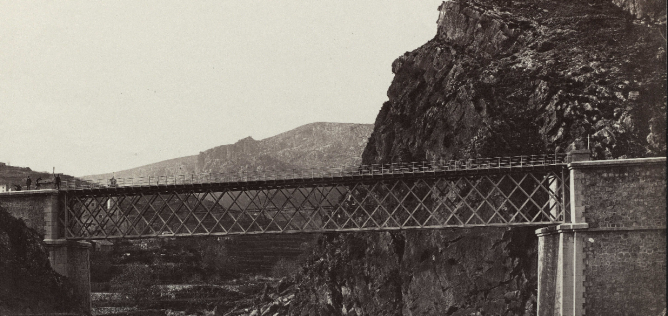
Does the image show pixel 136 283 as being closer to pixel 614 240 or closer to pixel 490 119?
pixel 490 119

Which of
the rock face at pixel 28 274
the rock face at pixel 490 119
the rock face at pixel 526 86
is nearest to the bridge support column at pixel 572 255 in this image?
the rock face at pixel 490 119

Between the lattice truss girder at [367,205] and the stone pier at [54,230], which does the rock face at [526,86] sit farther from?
the stone pier at [54,230]

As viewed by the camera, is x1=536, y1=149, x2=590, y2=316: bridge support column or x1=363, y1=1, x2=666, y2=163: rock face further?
x1=363, y1=1, x2=666, y2=163: rock face

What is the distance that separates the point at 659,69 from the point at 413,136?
25944mm

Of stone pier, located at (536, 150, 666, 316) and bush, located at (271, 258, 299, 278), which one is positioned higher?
stone pier, located at (536, 150, 666, 316)

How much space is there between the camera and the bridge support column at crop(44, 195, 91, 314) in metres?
71.6

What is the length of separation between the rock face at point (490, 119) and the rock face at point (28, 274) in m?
29.8

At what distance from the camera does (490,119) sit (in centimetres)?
8406

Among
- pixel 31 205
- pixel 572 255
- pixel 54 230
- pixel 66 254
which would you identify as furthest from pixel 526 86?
pixel 31 205

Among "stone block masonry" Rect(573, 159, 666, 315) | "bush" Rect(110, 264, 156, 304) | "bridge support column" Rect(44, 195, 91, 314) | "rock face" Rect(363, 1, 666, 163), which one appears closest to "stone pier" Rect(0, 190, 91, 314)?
"bridge support column" Rect(44, 195, 91, 314)

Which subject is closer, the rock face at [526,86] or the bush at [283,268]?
the rock face at [526,86]

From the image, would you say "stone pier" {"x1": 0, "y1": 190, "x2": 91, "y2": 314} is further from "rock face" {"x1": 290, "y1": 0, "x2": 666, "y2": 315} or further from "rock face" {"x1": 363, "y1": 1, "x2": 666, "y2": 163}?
"rock face" {"x1": 363, "y1": 1, "x2": 666, "y2": 163}

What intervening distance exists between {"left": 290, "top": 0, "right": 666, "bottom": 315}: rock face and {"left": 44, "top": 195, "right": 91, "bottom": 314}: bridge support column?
26728 millimetres

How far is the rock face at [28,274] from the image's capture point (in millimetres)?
70312
